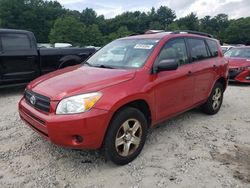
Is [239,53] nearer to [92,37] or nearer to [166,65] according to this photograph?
[166,65]

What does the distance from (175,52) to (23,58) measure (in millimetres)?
4794

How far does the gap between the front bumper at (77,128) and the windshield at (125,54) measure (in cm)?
112

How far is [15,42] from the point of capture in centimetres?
735

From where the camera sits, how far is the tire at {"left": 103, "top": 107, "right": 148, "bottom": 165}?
323cm

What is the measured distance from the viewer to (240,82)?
955cm

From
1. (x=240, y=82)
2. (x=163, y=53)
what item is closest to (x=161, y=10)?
(x=240, y=82)

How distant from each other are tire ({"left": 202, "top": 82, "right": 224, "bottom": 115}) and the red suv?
0.57m

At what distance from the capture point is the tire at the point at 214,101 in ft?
18.0

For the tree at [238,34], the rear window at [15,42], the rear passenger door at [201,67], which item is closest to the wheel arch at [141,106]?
the rear passenger door at [201,67]

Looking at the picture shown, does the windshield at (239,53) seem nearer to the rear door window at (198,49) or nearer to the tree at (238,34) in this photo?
the rear door window at (198,49)

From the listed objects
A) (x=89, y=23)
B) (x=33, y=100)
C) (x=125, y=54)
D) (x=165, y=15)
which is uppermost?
(x=165, y=15)

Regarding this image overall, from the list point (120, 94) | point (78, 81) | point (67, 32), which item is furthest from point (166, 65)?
point (67, 32)

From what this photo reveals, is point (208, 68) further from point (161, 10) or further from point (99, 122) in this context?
point (161, 10)

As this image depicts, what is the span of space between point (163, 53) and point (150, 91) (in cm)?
74
